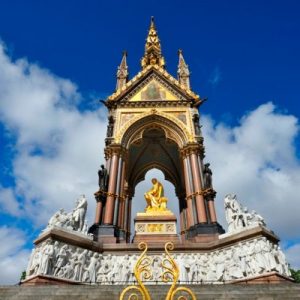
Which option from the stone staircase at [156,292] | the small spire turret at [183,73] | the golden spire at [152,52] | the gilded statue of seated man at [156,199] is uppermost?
the golden spire at [152,52]

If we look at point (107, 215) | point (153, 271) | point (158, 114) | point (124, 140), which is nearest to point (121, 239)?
point (107, 215)

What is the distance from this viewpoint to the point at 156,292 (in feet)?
27.5

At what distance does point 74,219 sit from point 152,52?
19284 mm

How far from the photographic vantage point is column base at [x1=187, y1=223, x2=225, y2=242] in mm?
14544

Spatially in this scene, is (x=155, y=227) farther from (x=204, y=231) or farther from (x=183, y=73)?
(x=183, y=73)

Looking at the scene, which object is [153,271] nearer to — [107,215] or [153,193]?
[107,215]

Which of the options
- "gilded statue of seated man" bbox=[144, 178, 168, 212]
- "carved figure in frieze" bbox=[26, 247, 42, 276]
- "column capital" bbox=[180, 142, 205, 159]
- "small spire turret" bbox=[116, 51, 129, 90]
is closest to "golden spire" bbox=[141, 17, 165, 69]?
"small spire turret" bbox=[116, 51, 129, 90]

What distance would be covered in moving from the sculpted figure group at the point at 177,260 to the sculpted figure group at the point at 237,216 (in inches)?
34.5

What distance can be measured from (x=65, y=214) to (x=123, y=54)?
59.3 feet

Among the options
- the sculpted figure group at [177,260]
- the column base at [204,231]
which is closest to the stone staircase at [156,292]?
the sculpted figure group at [177,260]

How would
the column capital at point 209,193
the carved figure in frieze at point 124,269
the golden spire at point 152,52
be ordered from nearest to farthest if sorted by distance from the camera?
the carved figure in frieze at point 124,269
the column capital at point 209,193
the golden spire at point 152,52

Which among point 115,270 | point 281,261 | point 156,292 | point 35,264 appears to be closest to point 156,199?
point 115,270

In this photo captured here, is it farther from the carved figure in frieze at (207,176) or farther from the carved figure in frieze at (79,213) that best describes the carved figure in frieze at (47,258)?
the carved figure in frieze at (207,176)

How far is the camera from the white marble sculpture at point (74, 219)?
1290cm
